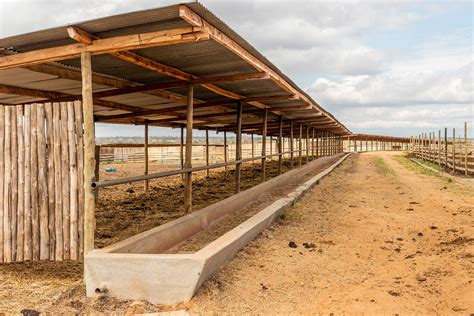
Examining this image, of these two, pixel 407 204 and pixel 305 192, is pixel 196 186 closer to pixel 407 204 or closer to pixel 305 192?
pixel 305 192

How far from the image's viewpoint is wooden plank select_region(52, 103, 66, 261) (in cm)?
516

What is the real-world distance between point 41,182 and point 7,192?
0.59 metres

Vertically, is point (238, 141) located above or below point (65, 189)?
above

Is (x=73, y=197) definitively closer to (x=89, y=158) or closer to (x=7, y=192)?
(x=89, y=158)

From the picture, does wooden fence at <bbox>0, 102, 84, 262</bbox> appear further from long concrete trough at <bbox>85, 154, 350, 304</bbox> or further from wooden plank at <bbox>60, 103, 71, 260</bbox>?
long concrete trough at <bbox>85, 154, 350, 304</bbox>

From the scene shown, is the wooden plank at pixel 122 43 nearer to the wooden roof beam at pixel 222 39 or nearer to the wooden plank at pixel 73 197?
the wooden roof beam at pixel 222 39

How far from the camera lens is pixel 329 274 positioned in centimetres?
512

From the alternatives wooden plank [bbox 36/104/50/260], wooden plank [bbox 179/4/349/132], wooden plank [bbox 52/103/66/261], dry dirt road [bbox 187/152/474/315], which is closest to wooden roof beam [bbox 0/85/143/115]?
wooden plank [bbox 36/104/50/260]

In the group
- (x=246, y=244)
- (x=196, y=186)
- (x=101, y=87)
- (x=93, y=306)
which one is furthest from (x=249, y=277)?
(x=196, y=186)

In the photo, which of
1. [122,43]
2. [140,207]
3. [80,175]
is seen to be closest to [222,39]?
[122,43]

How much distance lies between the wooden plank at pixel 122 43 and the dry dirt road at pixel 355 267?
284 centimetres

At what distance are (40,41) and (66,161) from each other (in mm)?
1660

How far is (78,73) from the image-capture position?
699 centimetres

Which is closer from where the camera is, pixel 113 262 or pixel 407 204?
pixel 113 262
